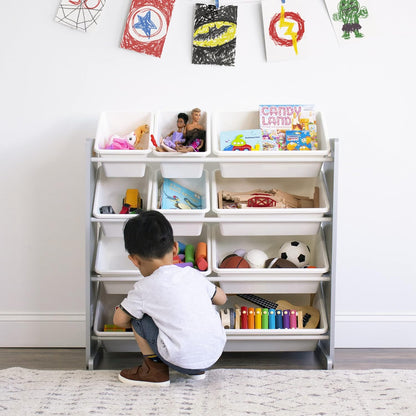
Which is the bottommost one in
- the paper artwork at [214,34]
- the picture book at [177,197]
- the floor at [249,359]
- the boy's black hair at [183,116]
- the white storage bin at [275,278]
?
the floor at [249,359]

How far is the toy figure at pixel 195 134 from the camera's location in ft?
6.48

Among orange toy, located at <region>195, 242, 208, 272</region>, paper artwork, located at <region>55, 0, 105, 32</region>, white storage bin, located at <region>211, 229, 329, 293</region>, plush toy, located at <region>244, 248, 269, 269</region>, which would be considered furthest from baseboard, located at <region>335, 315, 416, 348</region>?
paper artwork, located at <region>55, 0, 105, 32</region>

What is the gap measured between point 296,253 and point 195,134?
0.62 m

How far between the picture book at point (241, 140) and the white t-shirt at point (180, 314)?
59 centimetres

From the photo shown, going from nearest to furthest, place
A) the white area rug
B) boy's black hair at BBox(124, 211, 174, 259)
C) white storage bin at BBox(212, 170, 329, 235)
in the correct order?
the white area rug, boy's black hair at BBox(124, 211, 174, 259), white storage bin at BBox(212, 170, 329, 235)

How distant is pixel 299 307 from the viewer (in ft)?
6.72

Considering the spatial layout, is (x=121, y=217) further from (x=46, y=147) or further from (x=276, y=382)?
(x=276, y=382)

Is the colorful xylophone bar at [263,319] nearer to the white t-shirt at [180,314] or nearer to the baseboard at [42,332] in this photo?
the white t-shirt at [180,314]

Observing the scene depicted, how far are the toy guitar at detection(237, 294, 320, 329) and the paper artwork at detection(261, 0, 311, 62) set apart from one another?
997mm

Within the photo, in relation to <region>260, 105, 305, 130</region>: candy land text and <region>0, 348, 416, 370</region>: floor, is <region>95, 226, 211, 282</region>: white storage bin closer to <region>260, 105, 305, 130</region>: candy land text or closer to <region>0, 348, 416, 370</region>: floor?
<region>0, 348, 416, 370</region>: floor

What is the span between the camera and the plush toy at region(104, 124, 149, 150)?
6.43ft

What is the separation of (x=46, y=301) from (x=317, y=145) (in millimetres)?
1331

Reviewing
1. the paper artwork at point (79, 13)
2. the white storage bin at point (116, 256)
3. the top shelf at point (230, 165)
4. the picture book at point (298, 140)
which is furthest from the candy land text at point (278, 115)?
the paper artwork at point (79, 13)

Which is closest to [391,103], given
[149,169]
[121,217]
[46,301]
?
[149,169]
